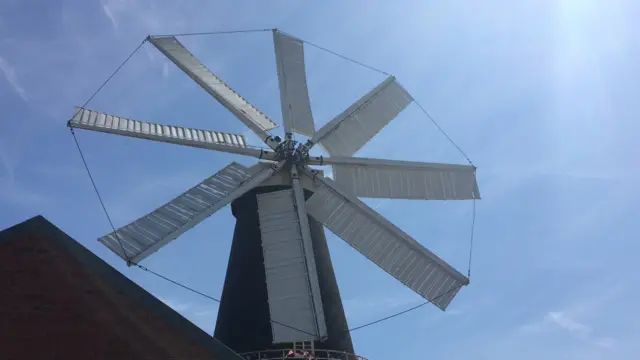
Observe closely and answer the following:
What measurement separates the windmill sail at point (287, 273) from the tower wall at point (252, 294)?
1.65ft

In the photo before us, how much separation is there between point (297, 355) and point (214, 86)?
353 inches

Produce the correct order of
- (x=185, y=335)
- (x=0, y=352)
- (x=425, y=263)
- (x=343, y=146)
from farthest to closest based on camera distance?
(x=343, y=146)
(x=425, y=263)
(x=185, y=335)
(x=0, y=352)

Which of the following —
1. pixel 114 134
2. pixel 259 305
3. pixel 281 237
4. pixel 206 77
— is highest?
pixel 206 77

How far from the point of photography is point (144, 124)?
15266mm

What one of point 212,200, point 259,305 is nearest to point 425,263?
point 259,305

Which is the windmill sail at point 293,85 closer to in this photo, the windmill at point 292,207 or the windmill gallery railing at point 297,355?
the windmill at point 292,207

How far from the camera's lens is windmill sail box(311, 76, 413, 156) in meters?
17.0

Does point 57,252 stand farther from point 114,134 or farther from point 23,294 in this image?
point 114,134

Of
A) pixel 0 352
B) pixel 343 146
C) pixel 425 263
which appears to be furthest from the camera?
pixel 343 146

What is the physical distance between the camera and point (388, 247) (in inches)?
579

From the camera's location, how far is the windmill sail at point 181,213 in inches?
487

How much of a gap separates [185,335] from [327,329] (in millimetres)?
4334

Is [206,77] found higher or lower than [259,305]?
higher

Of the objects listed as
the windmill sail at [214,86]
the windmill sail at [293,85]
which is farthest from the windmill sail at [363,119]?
the windmill sail at [214,86]
